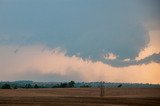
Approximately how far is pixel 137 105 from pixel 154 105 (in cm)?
204

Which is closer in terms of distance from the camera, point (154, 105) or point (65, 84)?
point (154, 105)

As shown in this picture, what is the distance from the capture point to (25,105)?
49219 millimetres

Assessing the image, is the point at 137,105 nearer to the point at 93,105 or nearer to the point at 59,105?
the point at 93,105

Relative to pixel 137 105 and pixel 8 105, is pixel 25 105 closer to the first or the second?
pixel 8 105

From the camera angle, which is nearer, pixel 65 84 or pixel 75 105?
pixel 75 105

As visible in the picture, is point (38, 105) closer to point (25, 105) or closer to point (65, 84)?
point (25, 105)

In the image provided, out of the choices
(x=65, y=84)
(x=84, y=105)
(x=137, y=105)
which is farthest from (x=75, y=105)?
(x=65, y=84)

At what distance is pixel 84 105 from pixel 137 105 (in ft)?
20.7

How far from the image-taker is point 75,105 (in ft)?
162

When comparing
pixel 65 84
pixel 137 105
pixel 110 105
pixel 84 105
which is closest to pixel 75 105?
pixel 84 105

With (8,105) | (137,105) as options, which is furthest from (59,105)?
(137,105)

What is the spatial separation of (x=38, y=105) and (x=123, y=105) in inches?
391

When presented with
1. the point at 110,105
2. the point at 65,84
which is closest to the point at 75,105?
the point at 110,105

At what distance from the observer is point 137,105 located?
50.7 metres
